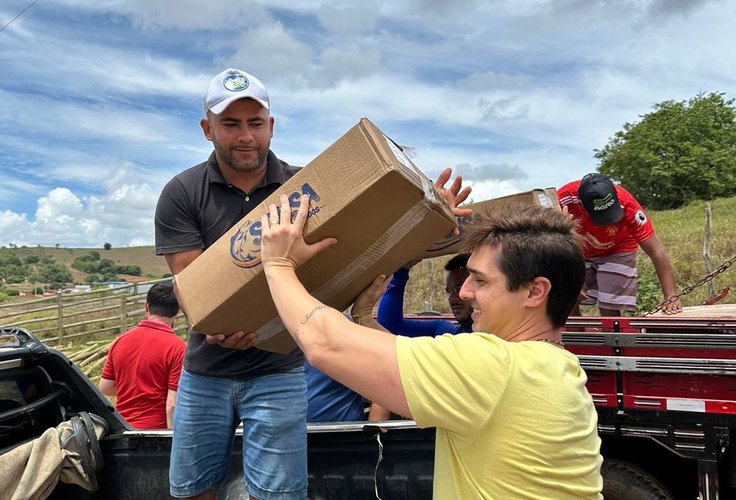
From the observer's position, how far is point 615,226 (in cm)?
439

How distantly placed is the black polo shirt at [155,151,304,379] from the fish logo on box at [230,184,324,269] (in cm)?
43

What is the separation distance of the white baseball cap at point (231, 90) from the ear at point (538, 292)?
1243 millimetres

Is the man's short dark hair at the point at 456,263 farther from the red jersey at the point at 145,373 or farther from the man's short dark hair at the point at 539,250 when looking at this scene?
the man's short dark hair at the point at 539,250

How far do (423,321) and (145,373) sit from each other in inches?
75.3

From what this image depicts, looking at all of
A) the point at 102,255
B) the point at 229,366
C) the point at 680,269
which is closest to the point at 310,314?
the point at 229,366

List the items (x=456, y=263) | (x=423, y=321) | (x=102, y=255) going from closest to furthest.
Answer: (x=456, y=263), (x=423, y=321), (x=102, y=255)

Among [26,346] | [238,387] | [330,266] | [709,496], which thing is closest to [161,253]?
[238,387]

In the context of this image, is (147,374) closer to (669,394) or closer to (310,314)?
(310,314)

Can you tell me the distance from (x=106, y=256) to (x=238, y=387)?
76.7m

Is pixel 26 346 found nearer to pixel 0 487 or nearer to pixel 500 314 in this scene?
pixel 0 487

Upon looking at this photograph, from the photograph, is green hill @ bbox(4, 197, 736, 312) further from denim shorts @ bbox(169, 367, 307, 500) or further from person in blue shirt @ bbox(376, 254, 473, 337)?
denim shorts @ bbox(169, 367, 307, 500)

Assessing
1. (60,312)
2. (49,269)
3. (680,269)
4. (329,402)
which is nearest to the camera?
(329,402)

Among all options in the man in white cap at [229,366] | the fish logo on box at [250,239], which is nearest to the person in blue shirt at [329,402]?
the man in white cap at [229,366]

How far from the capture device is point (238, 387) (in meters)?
2.25
